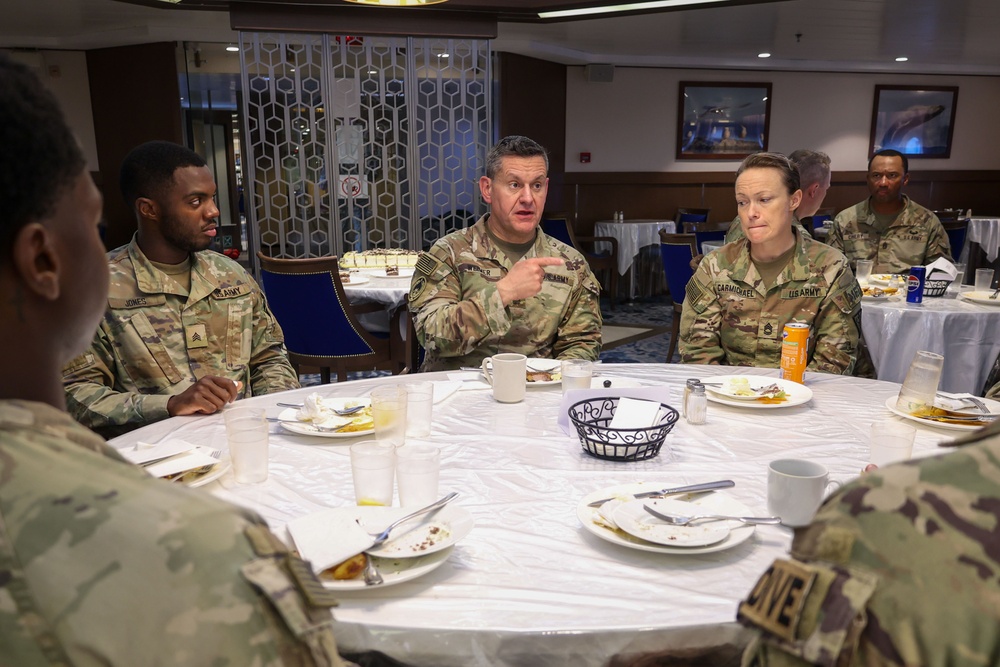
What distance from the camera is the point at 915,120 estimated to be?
10859mm

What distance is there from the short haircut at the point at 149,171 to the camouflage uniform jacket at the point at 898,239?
14.1 ft

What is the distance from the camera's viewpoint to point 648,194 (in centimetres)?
1020

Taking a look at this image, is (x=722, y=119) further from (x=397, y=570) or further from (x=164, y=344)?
(x=397, y=570)

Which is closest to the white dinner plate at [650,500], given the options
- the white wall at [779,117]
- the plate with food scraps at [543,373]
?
the plate with food scraps at [543,373]

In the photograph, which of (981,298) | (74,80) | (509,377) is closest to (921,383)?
(509,377)

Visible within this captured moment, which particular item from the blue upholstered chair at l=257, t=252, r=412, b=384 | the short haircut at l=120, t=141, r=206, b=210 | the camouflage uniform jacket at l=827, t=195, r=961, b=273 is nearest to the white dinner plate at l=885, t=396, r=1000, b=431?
the short haircut at l=120, t=141, r=206, b=210

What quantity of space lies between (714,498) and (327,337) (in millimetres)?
3185

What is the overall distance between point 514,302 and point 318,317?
176 cm

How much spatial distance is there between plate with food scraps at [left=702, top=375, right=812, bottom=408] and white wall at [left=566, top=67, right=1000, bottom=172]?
27.1 feet

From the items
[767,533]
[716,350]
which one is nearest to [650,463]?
[767,533]

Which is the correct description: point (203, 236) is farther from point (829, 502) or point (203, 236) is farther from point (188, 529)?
point (829, 502)

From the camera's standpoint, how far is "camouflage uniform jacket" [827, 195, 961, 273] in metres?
4.97

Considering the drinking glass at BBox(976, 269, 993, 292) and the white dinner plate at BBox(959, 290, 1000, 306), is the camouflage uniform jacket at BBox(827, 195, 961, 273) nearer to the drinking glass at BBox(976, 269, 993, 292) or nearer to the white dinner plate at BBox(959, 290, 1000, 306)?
the drinking glass at BBox(976, 269, 993, 292)

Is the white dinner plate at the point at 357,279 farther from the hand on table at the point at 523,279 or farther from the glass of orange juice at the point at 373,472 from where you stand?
the glass of orange juice at the point at 373,472
